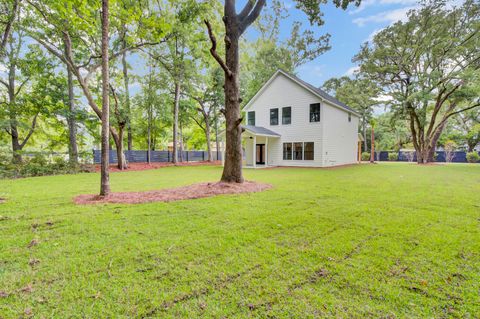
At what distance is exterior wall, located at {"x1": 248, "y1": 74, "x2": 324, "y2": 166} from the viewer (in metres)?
15.9

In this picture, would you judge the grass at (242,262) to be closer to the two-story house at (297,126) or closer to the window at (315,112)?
the two-story house at (297,126)

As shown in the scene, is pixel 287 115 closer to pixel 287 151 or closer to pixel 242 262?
pixel 287 151

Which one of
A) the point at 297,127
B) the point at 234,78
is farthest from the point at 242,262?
the point at 297,127

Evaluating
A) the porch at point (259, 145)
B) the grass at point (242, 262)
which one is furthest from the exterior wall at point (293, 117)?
the grass at point (242, 262)

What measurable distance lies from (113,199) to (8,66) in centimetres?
1574

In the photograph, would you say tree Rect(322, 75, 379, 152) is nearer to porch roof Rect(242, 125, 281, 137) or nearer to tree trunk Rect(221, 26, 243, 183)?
porch roof Rect(242, 125, 281, 137)

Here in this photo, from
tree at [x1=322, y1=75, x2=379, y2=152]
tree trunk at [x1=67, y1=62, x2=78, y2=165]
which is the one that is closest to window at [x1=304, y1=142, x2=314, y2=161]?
tree at [x1=322, y1=75, x2=379, y2=152]

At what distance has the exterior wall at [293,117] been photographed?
1590 centimetres

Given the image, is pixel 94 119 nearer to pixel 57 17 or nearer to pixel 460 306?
pixel 57 17

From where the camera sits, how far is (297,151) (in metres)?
16.8

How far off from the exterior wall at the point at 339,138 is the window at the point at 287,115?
8.62ft

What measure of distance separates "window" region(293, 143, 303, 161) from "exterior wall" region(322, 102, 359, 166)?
1.67 m

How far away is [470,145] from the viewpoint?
27734 mm

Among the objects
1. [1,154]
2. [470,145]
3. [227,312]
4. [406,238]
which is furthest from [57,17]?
[470,145]
